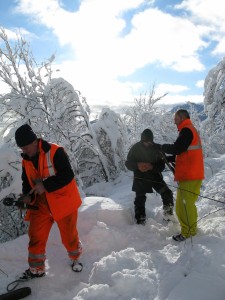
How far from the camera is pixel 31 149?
361 centimetres

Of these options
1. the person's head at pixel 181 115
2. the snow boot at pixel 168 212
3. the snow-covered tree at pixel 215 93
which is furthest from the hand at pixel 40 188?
the snow-covered tree at pixel 215 93

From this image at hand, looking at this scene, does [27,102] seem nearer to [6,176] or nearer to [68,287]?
[6,176]

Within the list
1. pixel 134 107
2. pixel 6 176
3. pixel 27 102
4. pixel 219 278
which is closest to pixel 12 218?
pixel 6 176

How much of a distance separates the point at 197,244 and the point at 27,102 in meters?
6.09

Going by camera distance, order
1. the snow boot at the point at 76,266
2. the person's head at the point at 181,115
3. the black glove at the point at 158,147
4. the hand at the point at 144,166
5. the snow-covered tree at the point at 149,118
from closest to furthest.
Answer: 1. the snow boot at the point at 76,266
2. the person's head at the point at 181,115
3. the black glove at the point at 158,147
4. the hand at the point at 144,166
5. the snow-covered tree at the point at 149,118

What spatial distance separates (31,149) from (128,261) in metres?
1.71

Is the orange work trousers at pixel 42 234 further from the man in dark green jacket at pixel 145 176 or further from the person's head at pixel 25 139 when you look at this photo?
the man in dark green jacket at pixel 145 176

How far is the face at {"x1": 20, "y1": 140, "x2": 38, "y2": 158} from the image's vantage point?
11.7 ft

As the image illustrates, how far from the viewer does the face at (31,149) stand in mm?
3573

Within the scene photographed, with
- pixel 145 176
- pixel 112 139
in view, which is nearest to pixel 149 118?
pixel 112 139

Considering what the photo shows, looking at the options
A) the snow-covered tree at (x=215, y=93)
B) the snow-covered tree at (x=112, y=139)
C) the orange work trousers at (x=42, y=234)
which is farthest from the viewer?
the snow-covered tree at (x=112, y=139)

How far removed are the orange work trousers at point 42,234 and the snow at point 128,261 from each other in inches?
8.8

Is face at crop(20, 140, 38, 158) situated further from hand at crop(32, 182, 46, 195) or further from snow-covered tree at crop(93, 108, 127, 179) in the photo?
snow-covered tree at crop(93, 108, 127, 179)

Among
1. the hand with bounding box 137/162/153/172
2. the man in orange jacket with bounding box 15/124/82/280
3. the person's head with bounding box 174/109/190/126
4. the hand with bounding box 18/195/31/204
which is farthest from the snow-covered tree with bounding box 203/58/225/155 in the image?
the hand with bounding box 18/195/31/204
